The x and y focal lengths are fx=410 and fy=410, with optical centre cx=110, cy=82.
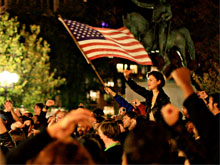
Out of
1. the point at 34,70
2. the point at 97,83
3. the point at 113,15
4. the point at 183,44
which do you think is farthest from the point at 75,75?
the point at 183,44

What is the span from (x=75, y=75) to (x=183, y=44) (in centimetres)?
1562

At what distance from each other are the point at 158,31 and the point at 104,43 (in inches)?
238

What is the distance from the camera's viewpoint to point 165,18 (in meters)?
15.1

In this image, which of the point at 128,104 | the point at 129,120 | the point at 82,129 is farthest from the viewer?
the point at 128,104

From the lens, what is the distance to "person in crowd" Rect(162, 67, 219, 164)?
89.7 inches

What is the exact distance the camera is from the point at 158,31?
1528cm

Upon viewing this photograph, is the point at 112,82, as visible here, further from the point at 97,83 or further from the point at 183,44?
the point at 183,44

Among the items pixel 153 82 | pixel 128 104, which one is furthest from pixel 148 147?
pixel 128 104

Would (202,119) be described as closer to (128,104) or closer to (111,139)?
(111,139)

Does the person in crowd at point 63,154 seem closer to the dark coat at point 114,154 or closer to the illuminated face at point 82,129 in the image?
the dark coat at point 114,154

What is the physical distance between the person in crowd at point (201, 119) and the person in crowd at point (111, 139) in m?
1.60

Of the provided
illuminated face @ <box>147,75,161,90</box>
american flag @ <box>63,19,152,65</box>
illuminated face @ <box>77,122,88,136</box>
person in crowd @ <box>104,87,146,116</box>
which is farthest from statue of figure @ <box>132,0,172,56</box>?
illuminated face @ <box>147,75,161,90</box>

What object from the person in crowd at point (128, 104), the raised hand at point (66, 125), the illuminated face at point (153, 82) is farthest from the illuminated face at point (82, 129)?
the raised hand at point (66, 125)

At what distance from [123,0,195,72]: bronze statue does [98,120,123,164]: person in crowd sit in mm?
11060
